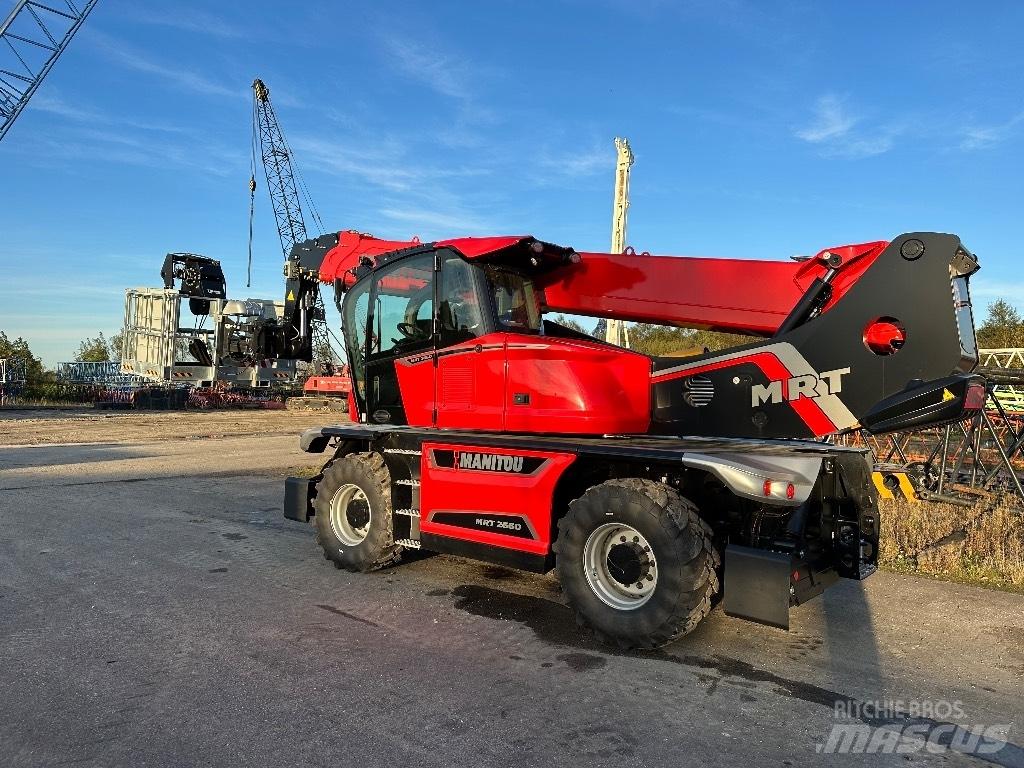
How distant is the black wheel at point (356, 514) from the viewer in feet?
19.5

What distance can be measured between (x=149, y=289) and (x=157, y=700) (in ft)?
95.4

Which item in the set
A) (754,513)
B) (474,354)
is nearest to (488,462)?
(474,354)

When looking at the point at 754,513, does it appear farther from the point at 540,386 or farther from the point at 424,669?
the point at 424,669

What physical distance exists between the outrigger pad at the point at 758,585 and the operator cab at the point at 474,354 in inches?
54.6

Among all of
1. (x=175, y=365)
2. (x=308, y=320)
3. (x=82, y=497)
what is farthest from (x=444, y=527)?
(x=175, y=365)

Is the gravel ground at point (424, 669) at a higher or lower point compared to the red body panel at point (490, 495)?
lower

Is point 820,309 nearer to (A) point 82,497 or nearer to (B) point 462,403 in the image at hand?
(B) point 462,403

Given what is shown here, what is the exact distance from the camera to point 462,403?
5621mm

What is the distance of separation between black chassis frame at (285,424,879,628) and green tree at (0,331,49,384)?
3996cm

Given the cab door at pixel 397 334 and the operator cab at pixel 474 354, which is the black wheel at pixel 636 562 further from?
the cab door at pixel 397 334

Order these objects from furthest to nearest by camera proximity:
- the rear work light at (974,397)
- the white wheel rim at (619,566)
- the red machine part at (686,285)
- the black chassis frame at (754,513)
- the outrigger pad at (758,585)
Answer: the red machine part at (686,285) → the white wheel rim at (619,566) → the rear work light at (974,397) → the black chassis frame at (754,513) → the outrigger pad at (758,585)

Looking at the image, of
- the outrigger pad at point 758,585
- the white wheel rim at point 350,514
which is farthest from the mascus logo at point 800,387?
the white wheel rim at point 350,514

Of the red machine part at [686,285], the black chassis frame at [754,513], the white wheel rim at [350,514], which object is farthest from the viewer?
the white wheel rim at [350,514]

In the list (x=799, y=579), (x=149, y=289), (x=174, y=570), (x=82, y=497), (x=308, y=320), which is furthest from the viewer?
(x=149, y=289)
